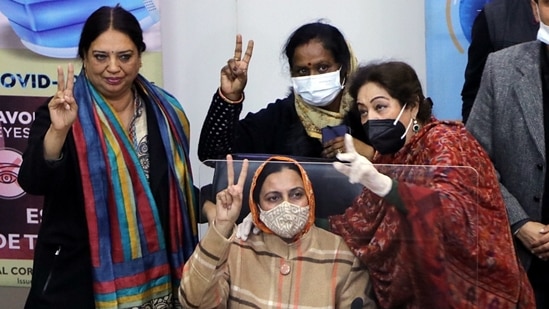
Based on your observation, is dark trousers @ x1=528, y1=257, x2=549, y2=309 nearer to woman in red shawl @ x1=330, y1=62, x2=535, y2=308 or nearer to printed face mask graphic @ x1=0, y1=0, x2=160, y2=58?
woman in red shawl @ x1=330, y1=62, x2=535, y2=308

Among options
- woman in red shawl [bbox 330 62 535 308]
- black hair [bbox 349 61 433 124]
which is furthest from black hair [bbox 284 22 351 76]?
woman in red shawl [bbox 330 62 535 308]

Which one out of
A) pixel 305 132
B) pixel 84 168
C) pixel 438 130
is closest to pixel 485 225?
pixel 438 130

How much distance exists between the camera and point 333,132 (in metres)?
2.86

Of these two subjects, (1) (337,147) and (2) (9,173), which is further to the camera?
(2) (9,173)

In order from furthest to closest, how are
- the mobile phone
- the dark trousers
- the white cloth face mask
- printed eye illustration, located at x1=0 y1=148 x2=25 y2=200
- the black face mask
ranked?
printed eye illustration, located at x1=0 y1=148 x2=25 y2=200 → the white cloth face mask → the mobile phone → the dark trousers → the black face mask

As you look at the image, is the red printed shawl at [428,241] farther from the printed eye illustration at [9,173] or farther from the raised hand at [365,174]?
the printed eye illustration at [9,173]

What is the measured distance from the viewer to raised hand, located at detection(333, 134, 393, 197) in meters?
2.00

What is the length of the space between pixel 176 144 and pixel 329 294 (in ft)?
2.94

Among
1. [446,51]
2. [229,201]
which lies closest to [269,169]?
[229,201]

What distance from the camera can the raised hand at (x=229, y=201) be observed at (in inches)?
85.6

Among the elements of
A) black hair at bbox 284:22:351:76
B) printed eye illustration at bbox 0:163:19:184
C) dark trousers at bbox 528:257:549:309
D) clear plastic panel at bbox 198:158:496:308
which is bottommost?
dark trousers at bbox 528:257:549:309

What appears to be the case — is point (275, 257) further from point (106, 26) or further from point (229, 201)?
point (106, 26)

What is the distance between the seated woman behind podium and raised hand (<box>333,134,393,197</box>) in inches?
5.1

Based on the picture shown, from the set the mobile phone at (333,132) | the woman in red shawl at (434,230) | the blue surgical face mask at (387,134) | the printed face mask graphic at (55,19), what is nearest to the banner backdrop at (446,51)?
the mobile phone at (333,132)
